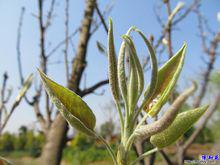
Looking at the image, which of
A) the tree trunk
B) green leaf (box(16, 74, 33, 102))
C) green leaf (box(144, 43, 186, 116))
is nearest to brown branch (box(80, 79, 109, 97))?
the tree trunk

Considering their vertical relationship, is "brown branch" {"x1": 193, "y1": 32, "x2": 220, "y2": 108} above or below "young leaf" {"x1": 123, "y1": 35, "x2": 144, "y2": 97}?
above

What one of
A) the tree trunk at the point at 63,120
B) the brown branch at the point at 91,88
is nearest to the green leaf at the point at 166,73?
the tree trunk at the point at 63,120

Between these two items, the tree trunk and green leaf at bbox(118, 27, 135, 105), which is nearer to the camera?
green leaf at bbox(118, 27, 135, 105)

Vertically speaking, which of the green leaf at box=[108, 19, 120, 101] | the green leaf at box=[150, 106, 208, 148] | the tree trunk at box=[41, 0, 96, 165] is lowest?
the green leaf at box=[150, 106, 208, 148]

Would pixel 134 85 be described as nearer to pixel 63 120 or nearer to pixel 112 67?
pixel 112 67

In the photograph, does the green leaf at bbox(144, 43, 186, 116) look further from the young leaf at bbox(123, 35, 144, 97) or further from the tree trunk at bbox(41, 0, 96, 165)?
the tree trunk at bbox(41, 0, 96, 165)

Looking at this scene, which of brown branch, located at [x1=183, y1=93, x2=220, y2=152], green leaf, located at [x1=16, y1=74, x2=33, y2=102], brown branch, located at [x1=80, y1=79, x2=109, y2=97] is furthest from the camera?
brown branch, located at [x1=80, y1=79, x2=109, y2=97]
